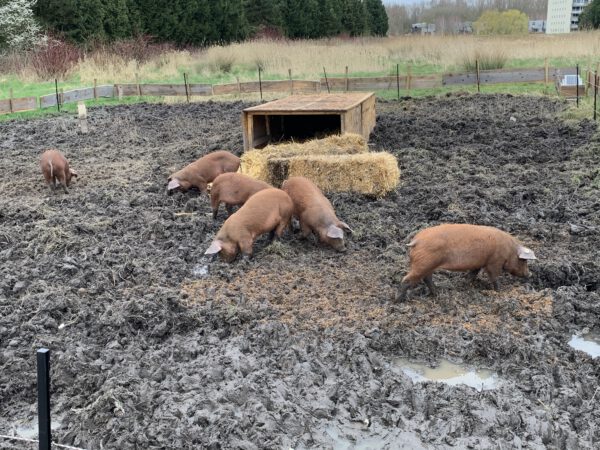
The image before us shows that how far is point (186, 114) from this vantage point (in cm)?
1656

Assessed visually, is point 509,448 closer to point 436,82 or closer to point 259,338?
point 259,338

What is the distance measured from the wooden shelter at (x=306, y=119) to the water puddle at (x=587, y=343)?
6.08 m

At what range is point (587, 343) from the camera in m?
4.97

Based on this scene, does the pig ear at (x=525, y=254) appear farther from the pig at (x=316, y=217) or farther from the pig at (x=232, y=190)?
the pig at (x=232, y=190)

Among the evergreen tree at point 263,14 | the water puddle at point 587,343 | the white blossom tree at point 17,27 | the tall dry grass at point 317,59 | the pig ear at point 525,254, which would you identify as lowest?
the water puddle at point 587,343

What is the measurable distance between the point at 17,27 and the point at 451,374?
95.4 ft

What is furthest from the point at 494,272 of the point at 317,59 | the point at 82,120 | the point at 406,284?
the point at 317,59

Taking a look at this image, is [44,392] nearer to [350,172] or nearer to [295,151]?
[350,172]

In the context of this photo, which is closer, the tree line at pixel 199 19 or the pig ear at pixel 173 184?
the pig ear at pixel 173 184

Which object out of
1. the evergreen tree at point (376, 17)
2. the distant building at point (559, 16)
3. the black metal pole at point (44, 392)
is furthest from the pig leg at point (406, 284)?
the distant building at point (559, 16)

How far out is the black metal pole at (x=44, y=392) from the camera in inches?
97.2

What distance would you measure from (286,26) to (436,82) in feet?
98.3

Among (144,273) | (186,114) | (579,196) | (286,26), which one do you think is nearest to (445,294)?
(144,273)

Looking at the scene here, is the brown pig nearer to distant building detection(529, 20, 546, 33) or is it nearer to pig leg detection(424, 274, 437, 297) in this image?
pig leg detection(424, 274, 437, 297)
